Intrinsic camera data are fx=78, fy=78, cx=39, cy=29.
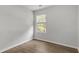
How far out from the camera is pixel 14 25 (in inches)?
44.8

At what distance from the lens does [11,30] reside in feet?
3.67

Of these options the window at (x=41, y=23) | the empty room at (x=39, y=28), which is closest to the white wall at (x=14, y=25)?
the empty room at (x=39, y=28)

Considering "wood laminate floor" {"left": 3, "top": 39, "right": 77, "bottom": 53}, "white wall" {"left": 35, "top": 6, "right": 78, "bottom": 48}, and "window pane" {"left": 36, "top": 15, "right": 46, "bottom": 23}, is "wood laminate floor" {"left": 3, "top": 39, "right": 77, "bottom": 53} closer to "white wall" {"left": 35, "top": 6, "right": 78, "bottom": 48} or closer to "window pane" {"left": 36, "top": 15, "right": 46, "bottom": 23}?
"white wall" {"left": 35, "top": 6, "right": 78, "bottom": 48}

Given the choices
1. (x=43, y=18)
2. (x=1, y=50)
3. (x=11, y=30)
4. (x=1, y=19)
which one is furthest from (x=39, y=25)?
(x=1, y=50)

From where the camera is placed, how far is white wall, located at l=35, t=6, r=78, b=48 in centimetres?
113

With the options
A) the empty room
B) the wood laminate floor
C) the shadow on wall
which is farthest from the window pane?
the wood laminate floor

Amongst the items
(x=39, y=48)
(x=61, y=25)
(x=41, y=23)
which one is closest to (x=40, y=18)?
(x=41, y=23)

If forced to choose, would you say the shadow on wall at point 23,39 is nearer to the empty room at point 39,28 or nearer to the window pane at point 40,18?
the empty room at point 39,28

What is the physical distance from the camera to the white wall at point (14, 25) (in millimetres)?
1069

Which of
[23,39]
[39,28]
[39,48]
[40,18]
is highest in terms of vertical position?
[40,18]

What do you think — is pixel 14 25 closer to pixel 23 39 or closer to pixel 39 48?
pixel 23 39

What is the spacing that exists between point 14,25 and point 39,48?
508mm
